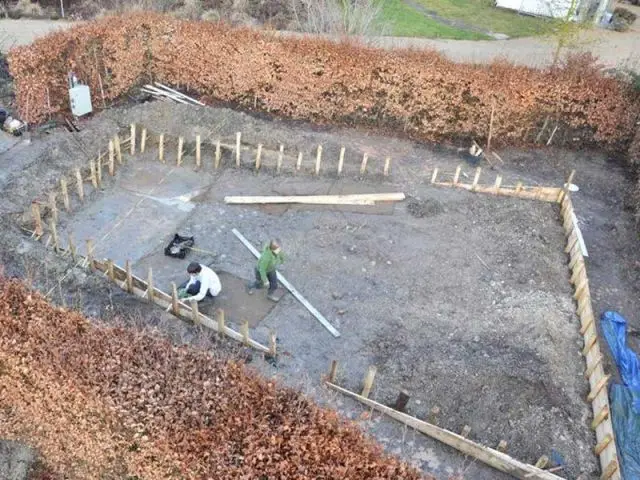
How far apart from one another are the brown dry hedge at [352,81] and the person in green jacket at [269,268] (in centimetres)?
862

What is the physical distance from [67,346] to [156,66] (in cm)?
1437

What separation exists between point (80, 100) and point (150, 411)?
1401 cm

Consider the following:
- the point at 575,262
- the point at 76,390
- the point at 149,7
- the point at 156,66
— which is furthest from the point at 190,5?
the point at 76,390

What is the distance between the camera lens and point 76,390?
848 cm

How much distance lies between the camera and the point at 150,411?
8.00m

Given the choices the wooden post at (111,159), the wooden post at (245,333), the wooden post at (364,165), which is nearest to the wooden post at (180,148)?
the wooden post at (111,159)

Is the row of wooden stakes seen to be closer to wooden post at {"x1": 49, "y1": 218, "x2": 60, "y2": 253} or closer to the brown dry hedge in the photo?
the brown dry hedge

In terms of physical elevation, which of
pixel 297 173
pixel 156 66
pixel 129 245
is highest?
pixel 156 66

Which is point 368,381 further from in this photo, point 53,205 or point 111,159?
point 111,159

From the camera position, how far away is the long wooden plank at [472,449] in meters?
10.0

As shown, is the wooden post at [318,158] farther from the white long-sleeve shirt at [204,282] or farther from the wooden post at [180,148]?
the white long-sleeve shirt at [204,282]

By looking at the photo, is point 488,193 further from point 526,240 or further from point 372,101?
point 372,101

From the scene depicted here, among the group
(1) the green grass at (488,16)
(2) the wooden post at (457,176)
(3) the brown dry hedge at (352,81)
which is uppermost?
(1) the green grass at (488,16)

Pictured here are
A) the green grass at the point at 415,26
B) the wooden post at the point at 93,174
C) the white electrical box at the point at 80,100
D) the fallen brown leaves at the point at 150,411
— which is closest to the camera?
the fallen brown leaves at the point at 150,411
